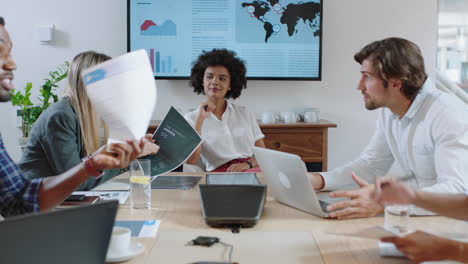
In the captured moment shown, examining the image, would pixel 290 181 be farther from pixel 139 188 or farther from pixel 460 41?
pixel 460 41

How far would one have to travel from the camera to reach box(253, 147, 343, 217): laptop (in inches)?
62.7

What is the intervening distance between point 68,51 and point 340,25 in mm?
2114

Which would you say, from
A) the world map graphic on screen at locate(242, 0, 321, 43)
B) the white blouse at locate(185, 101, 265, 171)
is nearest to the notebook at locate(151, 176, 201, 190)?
the white blouse at locate(185, 101, 265, 171)

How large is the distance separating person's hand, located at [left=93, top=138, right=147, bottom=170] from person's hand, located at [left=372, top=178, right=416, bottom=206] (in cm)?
60

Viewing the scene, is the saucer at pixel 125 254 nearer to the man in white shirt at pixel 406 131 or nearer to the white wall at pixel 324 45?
the man in white shirt at pixel 406 131

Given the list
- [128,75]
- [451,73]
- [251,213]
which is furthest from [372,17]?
[128,75]

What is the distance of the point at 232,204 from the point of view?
1540 mm

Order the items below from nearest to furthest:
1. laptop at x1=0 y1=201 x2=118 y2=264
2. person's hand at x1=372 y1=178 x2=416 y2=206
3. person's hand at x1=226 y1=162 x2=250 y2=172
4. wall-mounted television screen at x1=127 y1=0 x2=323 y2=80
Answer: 1. laptop at x1=0 y1=201 x2=118 y2=264
2. person's hand at x1=372 y1=178 x2=416 y2=206
3. person's hand at x1=226 y1=162 x2=250 y2=172
4. wall-mounted television screen at x1=127 y1=0 x2=323 y2=80

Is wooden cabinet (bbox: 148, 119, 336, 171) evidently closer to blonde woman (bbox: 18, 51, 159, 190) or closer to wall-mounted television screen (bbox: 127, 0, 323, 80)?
wall-mounted television screen (bbox: 127, 0, 323, 80)

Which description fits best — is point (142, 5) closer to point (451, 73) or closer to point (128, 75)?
point (128, 75)

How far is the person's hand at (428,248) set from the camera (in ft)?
3.61

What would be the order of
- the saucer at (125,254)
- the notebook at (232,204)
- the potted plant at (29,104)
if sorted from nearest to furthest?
the saucer at (125,254) → the notebook at (232,204) → the potted plant at (29,104)

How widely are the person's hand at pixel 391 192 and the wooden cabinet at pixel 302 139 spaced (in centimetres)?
244

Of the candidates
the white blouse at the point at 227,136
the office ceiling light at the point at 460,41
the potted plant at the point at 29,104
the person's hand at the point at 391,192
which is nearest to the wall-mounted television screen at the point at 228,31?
the potted plant at the point at 29,104
